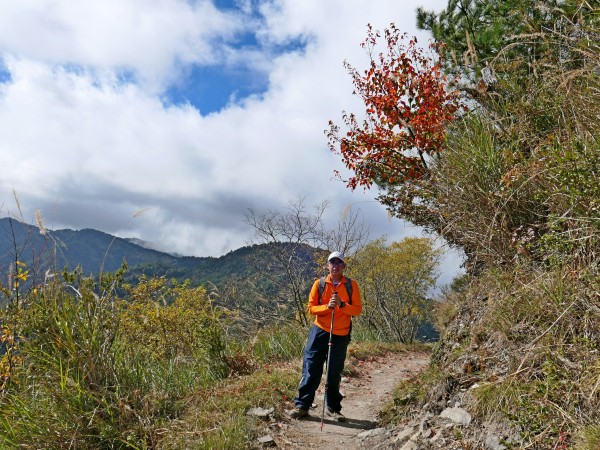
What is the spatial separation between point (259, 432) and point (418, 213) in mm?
3924

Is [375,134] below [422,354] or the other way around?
the other way around

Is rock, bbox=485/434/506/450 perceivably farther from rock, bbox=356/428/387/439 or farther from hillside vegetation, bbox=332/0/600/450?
rock, bbox=356/428/387/439

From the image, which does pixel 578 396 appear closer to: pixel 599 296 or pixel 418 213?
pixel 599 296

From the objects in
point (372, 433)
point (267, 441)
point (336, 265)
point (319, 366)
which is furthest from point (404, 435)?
point (336, 265)

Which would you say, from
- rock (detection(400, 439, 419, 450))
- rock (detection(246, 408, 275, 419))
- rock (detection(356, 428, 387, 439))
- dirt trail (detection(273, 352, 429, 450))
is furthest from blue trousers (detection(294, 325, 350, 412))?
rock (detection(400, 439, 419, 450))

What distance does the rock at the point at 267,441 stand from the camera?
486cm

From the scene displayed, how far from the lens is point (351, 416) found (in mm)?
6082

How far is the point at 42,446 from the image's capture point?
157 inches

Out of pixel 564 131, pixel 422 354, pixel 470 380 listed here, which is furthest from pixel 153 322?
pixel 564 131

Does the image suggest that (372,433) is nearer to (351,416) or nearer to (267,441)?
(351,416)

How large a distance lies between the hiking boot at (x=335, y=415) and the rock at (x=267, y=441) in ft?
3.98

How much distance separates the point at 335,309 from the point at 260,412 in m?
1.65

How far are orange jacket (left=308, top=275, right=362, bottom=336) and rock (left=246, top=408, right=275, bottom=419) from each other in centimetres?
129

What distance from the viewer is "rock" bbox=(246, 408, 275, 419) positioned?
5516 mm
